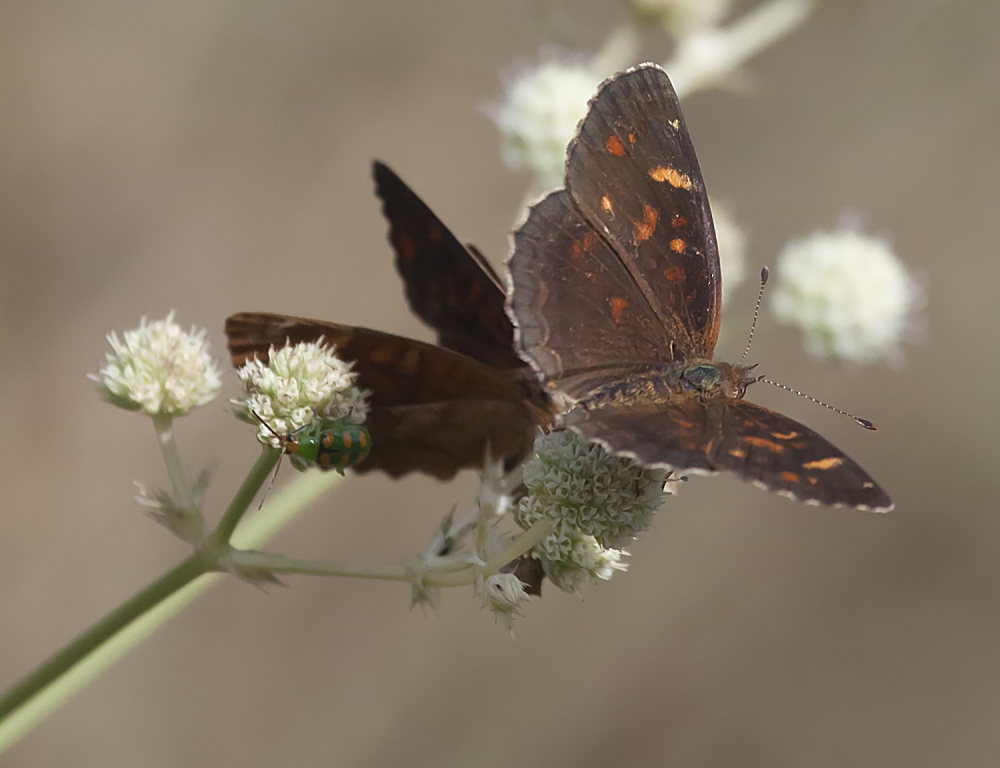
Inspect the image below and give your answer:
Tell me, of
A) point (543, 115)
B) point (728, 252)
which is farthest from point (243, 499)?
point (728, 252)

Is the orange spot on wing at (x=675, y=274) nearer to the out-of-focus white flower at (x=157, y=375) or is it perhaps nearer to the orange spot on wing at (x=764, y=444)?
the orange spot on wing at (x=764, y=444)

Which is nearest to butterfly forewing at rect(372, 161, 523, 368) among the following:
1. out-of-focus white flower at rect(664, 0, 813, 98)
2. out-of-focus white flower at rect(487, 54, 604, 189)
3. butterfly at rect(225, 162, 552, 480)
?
butterfly at rect(225, 162, 552, 480)

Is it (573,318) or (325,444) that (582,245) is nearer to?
(573,318)

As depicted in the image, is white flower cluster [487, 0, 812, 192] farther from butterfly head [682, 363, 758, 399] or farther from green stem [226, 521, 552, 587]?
green stem [226, 521, 552, 587]

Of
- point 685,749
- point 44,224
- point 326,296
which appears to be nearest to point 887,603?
point 685,749

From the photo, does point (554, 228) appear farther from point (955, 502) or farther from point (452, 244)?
point (955, 502)
